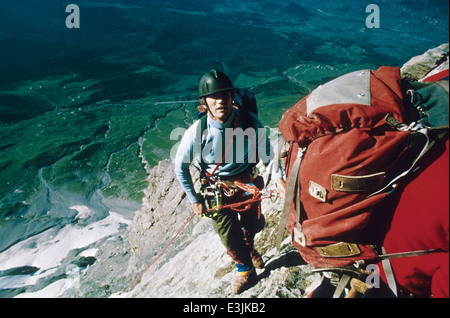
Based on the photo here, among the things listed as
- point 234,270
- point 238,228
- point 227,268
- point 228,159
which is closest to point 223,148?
point 228,159

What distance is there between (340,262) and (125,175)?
69346 mm

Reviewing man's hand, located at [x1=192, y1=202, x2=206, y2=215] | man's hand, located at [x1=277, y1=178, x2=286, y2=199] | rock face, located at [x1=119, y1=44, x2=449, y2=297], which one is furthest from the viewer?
man's hand, located at [x1=192, y1=202, x2=206, y2=215]

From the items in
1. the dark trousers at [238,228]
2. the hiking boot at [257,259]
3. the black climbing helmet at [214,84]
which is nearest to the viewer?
the black climbing helmet at [214,84]

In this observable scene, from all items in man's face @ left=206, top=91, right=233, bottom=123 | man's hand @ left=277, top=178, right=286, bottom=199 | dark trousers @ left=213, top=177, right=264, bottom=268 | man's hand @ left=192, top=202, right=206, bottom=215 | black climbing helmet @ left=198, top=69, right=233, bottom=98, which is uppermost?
black climbing helmet @ left=198, top=69, right=233, bottom=98

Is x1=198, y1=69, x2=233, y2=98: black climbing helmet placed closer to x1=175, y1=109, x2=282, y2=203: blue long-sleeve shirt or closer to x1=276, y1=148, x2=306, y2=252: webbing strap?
x1=175, y1=109, x2=282, y2=203: blue long-sleeve shirt

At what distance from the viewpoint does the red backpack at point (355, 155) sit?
1.27 metres

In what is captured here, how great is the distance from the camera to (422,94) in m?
1.35

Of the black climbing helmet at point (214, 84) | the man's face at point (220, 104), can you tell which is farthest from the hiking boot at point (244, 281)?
the black climbing helmet at point (214, 84)

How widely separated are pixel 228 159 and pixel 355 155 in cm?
166

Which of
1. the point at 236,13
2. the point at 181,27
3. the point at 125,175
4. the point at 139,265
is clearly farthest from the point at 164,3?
the point at 139,265

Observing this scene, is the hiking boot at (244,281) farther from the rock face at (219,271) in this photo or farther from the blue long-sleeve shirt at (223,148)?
the blue long-sleeve shirt at (223,148)

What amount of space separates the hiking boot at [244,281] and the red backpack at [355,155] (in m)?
1.83

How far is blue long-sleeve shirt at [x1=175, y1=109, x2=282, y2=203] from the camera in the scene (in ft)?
8.55

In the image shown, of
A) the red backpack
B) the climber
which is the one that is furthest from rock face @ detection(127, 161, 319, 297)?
the red backpack
